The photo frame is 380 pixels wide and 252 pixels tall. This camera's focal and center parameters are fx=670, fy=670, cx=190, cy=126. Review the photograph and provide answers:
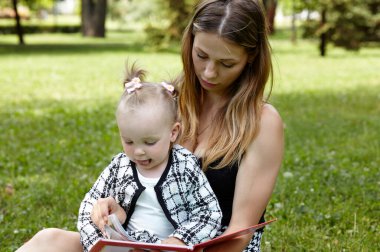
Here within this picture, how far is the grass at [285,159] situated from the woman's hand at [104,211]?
0.59 meters

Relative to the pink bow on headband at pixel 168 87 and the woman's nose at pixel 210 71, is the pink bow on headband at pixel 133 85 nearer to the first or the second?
the pink bow on headband at pixel 168 87

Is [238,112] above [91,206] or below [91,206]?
above

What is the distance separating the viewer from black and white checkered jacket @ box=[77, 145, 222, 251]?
8.52 feet

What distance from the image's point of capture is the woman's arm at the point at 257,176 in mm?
2744

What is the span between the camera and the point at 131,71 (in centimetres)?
281

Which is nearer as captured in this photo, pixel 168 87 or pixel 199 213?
pixel 199 213

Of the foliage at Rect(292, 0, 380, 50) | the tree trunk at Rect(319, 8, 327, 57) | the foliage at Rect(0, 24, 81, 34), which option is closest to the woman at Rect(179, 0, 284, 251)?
the foliage at Rect(292, 0, 380, 50)

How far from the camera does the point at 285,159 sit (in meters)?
6.15

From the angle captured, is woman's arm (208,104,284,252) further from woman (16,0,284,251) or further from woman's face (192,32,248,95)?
woman's face (192,32,248,95)

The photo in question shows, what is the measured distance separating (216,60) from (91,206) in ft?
2.55

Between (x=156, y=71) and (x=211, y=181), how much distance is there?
40.4 feet

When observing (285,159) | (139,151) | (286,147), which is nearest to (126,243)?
(139,151)

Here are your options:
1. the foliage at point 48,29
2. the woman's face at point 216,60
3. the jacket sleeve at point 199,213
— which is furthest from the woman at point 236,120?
the foliage at point 48,29

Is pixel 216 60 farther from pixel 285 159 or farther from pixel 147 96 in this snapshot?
pixel 285 159
